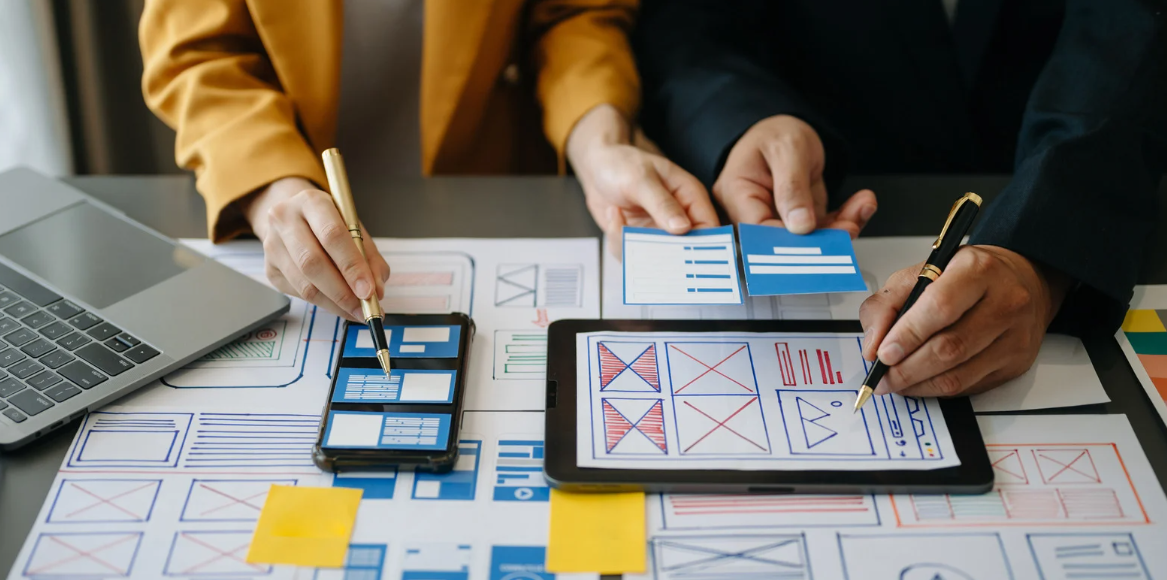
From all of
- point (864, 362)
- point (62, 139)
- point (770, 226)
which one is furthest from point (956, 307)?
point (62, 139)

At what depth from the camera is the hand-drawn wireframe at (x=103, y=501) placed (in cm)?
60

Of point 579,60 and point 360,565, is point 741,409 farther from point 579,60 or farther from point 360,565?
point 579,60

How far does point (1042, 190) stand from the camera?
752 mm

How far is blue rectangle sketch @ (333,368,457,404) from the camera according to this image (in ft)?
2.21

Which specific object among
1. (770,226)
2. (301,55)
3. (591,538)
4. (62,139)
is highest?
(62,139)

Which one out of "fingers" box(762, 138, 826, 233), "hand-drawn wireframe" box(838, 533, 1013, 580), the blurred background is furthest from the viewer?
the blurred background

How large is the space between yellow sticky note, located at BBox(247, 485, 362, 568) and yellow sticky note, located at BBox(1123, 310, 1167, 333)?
70 centimetres

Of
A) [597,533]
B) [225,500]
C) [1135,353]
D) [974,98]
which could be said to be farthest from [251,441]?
[974,98]

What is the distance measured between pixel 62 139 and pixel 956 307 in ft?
4.96

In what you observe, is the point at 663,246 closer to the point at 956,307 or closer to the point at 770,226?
the point at 770,226

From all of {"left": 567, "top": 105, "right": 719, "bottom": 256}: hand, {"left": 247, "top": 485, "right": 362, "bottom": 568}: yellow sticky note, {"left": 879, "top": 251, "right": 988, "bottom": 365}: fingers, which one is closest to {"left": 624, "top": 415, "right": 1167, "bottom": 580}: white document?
{"left": 879, "top": 251, "right": 988, "bottom": 365}: fingers

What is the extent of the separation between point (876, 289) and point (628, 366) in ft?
0.90

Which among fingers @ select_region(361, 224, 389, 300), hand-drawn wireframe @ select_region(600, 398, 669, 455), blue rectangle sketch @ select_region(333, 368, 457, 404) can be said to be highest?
fingers @ select_region(361, 224, 389, 300)

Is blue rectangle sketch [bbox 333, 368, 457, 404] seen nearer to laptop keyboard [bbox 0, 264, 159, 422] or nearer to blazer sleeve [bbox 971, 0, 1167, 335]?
laptop keyboard [bbox 0, 264, 159, 422]
